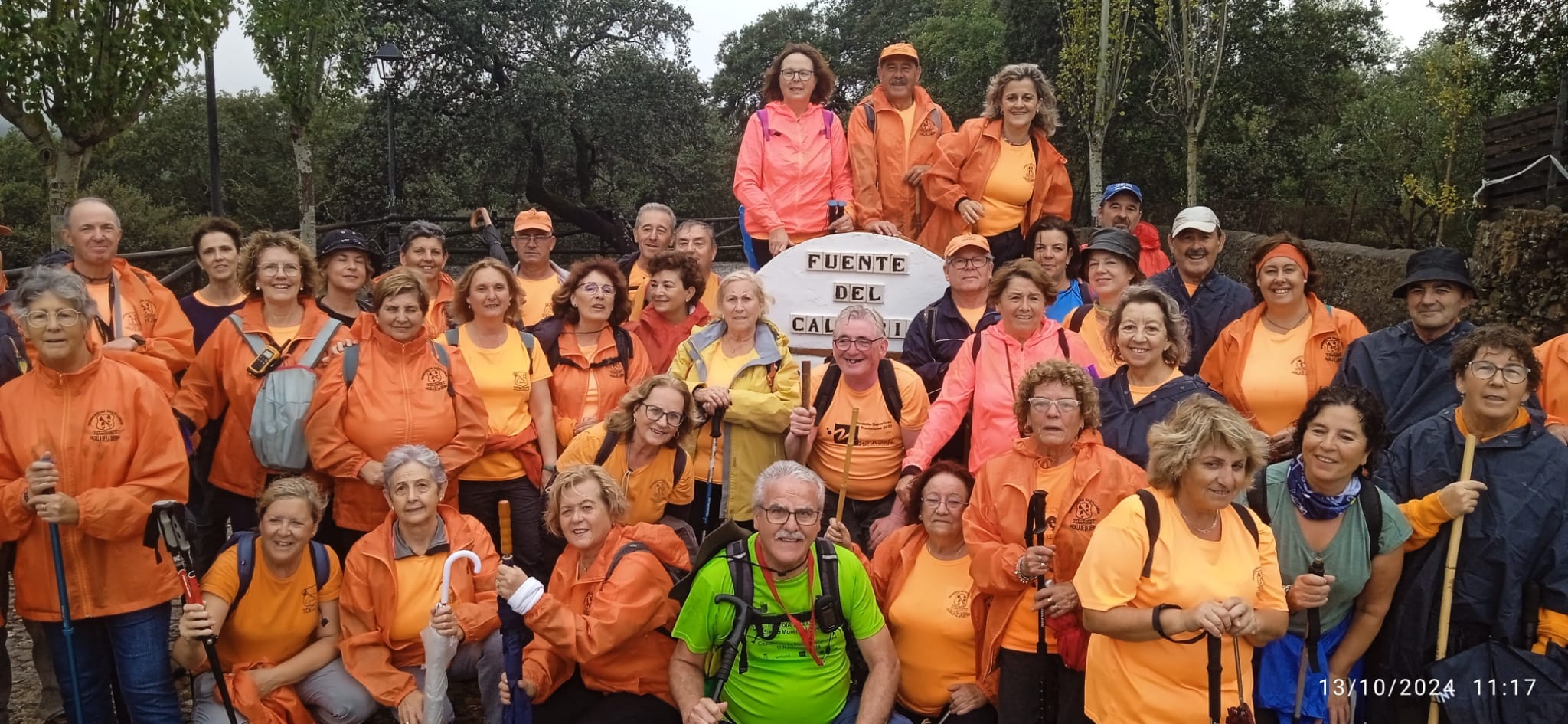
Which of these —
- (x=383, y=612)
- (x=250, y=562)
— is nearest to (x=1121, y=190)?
(x=383, y=612)

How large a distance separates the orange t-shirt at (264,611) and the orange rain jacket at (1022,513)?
2618mm

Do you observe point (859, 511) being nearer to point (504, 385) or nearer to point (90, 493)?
point (504, 385)

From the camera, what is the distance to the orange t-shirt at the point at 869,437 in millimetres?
4984

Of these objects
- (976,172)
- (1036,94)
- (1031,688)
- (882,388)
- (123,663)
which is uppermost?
(1036,94)

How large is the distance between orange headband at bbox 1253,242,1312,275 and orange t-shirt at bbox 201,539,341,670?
4390 millimetres

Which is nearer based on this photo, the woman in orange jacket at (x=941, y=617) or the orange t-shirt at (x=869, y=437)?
the woman in orange jacket at (x=941, y=617)

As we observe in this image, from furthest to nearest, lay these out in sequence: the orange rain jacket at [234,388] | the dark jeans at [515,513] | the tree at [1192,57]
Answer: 1. the tree at [1192,57]
2. the dark jeans at [515,513]
3. the orange rain jacket at [234,388]

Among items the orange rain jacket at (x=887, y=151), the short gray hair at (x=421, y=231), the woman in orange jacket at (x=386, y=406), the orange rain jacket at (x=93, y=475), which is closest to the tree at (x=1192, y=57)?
the orange rain jacket at (x=887, y=151)

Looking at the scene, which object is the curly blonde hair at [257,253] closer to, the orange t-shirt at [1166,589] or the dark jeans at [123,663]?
the dark jeans at [123,663]

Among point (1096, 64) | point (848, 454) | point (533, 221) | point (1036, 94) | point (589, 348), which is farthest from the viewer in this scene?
point (1096, 64)

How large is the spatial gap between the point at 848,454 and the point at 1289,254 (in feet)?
7.41

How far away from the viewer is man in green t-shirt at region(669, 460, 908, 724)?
404 centimetres

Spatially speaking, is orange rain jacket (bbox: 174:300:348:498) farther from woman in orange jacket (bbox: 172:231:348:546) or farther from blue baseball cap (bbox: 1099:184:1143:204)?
blue baseball cap (bbox: 1099:184:1143:204)

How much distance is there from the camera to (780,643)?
161 inches
